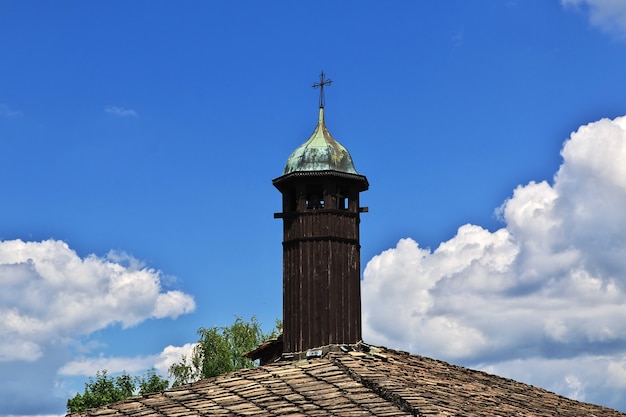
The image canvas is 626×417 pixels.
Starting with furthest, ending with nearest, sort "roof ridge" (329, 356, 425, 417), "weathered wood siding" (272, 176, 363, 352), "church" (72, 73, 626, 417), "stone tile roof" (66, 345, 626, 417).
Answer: "weathered wood siding" (272, 176, 363, 352) → "church" (72, 73, 626, 417) → "stone tile roof" (66, 345, 626, 417) → "roof ridge" (329, 356, 425, 417)

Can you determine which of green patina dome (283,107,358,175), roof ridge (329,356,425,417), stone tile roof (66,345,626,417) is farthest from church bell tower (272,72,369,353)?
roof ridge (329,356,425,417)

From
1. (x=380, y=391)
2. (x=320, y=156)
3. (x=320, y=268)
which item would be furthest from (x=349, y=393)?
(x=320, y=156)

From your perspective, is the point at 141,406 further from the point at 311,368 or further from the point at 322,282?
the point at 322,282

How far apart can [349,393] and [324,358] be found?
3.06 meters

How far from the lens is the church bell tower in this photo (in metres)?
23.9

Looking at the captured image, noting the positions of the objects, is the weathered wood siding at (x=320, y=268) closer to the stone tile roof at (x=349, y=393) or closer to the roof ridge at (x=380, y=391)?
the stone tile roof at (x=349, y=393)

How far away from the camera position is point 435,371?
23531 millimetres

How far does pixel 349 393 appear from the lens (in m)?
19.6

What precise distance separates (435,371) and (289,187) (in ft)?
20.0

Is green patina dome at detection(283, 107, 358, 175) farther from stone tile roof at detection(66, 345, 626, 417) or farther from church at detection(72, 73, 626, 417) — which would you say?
stone tile roof at detection(66, 345, 626, 417)

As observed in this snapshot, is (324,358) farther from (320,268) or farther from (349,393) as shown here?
(349,393)

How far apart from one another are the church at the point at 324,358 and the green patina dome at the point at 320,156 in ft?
0.10

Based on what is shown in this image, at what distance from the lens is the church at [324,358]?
66.1 feet

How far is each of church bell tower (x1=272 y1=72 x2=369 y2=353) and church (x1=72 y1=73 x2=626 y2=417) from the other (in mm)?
26
